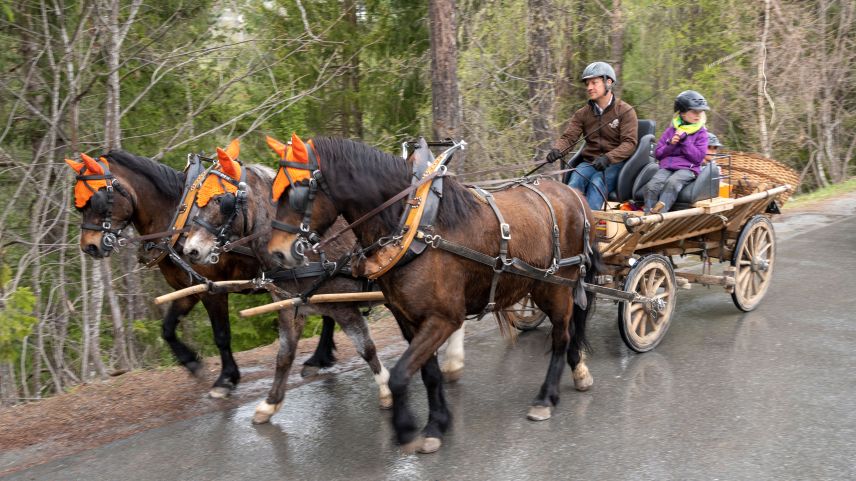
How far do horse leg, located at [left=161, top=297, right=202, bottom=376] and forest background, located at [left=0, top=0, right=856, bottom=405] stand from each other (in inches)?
40.1

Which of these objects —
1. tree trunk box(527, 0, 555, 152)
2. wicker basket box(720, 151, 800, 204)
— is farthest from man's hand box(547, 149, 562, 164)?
tree trunk box(527, 0, 555, 152)

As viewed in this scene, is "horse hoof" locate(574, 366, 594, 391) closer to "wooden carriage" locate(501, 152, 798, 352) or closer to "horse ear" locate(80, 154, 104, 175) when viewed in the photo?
"wooden carriage" locate(501, 152, 798, 352)

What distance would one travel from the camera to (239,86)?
10.4 metres

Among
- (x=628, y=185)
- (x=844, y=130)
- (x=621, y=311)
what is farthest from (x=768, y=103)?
(x=621, y=311)

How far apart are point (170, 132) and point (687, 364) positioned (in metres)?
6.52

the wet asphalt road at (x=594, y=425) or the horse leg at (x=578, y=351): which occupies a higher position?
the horse leg at (x=578, y=351)

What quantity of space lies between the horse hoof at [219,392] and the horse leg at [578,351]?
8.91ft

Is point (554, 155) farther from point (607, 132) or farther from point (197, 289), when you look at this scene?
point (197, 289)

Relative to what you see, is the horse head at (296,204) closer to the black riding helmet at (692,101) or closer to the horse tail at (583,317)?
the horse tail at (583,317)

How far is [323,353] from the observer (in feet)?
21.6

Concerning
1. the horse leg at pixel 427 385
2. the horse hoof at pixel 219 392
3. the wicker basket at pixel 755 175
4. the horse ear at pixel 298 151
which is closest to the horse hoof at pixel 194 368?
the horse hoof at pixel 219 392

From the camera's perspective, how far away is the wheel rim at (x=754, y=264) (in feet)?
25.0

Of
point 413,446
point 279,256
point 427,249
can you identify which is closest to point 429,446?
point 413,446

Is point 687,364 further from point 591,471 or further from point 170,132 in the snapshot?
point 170,132
